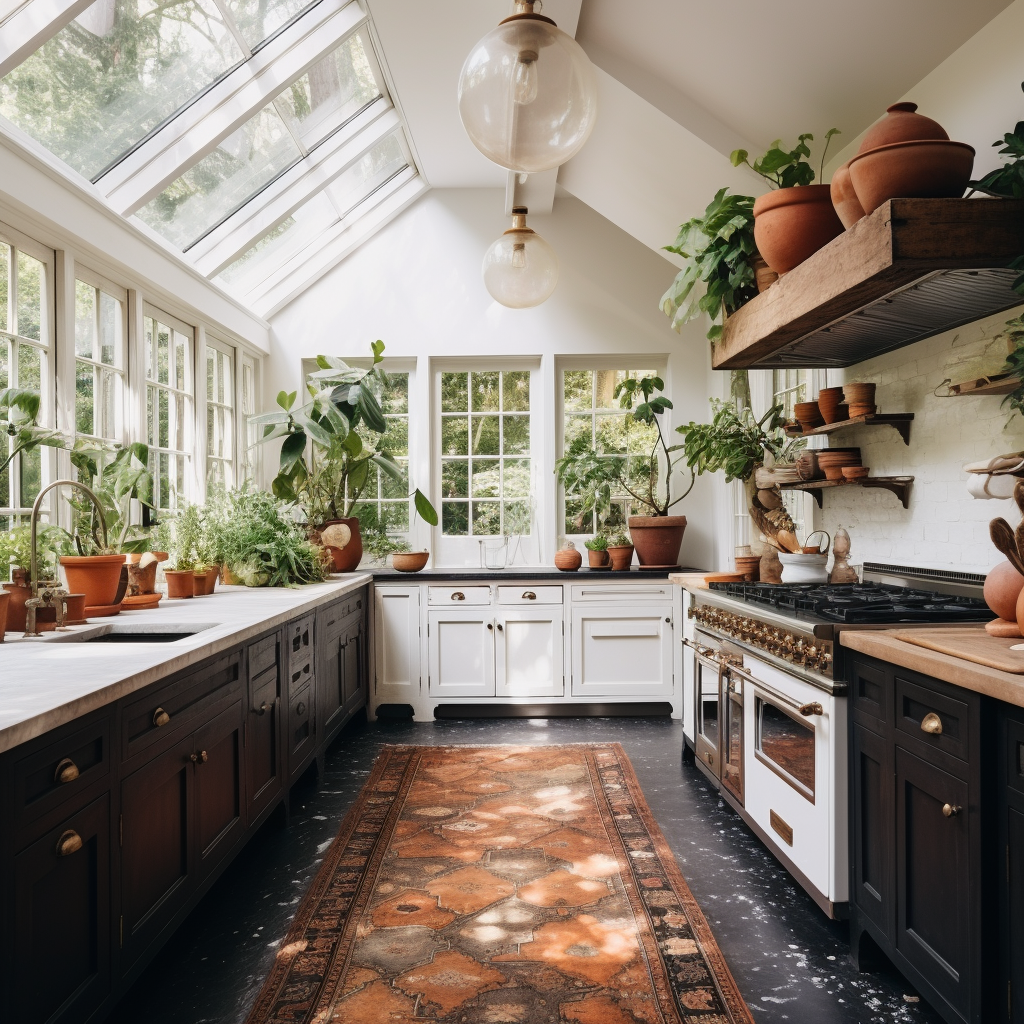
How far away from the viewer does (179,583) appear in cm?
355

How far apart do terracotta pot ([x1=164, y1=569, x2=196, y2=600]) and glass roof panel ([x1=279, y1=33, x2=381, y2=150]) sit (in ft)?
7.18

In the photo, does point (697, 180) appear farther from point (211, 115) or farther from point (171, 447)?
point (171, 447)

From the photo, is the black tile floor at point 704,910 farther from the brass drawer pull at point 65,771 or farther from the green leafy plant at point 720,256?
the green leafy plant at point 720,256

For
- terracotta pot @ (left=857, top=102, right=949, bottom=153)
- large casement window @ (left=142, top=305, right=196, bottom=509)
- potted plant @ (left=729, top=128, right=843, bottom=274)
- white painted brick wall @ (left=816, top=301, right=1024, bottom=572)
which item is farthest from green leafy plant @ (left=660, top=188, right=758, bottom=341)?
large casement window @ (left=142, top=305, right=196, bottom=509)

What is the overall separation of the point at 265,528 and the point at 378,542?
122cm

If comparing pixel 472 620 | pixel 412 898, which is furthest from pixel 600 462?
pixel 412 898

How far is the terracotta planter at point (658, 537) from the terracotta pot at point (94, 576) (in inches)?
123

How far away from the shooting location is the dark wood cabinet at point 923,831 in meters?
1.66

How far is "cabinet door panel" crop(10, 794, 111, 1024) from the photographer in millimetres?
1439

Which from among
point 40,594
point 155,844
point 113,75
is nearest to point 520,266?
point 113,75

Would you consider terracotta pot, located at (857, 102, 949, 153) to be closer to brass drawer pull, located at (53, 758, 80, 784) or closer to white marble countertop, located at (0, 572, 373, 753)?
white marble countertop, located at (0, 572, 373, 753)

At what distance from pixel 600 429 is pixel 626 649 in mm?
1503

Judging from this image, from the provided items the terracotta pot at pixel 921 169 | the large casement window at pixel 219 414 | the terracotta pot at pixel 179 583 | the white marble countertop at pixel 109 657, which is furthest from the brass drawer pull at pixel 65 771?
the large casement window at pixel 219 414

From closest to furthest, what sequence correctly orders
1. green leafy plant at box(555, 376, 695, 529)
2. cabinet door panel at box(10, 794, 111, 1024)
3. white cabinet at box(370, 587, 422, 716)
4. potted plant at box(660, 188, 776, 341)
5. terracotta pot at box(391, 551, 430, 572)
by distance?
cabinet door panel at box(10, 794, 111, 1024) → potted plant at box(660, 188, 776, 341) → white cabinet at box(370, 587, 422, 716) → terracotta pot at box(391, 551, 430, 572) → green leafy plant at box(555, 376, 695, 529)
